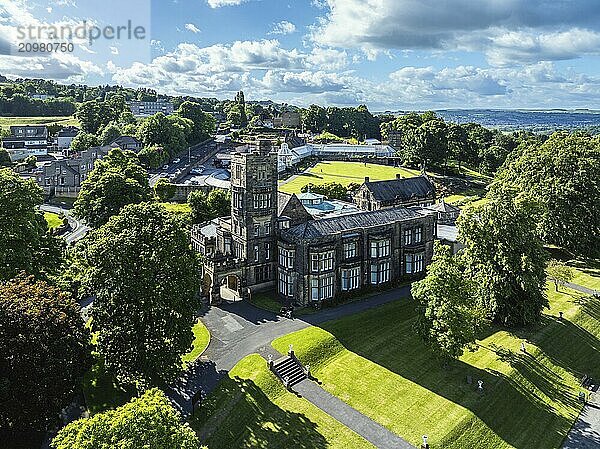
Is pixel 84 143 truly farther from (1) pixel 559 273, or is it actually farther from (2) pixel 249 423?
(1) pixel 559 273

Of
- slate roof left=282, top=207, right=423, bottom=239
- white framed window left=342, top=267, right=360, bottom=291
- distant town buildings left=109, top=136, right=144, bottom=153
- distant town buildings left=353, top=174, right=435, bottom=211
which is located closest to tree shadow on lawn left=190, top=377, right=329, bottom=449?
slate roof left=282, top=207, right=423, bottom=239

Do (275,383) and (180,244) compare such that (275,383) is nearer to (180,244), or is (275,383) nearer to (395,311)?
(180,244)

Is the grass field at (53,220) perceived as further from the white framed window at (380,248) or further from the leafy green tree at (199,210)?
the white framed window at (380,248)

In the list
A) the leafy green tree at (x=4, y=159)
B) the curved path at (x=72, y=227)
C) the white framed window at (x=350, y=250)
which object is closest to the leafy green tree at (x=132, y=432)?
the white framed window at (x=350, y=250)

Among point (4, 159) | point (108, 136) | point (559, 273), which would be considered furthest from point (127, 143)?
point (559, 273)

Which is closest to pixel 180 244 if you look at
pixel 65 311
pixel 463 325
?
pixel 65 311

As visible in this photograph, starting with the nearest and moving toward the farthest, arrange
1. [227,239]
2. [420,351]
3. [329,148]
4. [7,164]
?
1. [420,351]
2. [227,239]
3. [7,164]
4. [329,148]
